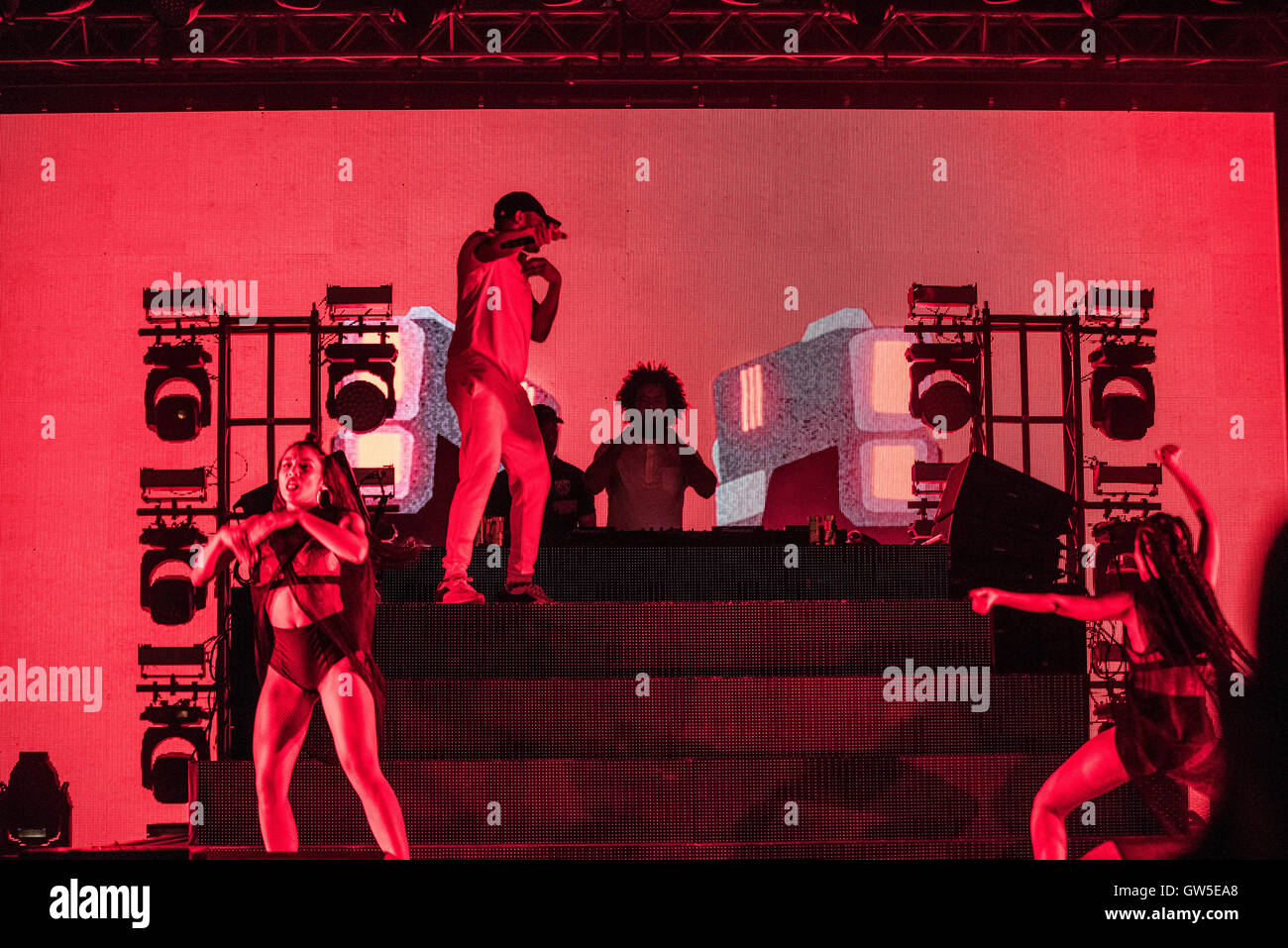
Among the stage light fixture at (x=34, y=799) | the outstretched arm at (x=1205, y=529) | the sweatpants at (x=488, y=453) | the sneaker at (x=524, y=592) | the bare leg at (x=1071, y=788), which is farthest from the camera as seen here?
the stage light fixture at (x=34, y=799)

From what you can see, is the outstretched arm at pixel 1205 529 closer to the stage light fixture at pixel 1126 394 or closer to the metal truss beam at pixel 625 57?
the stage light fixture at pixel 1126 394

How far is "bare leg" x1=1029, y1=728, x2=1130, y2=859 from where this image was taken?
12.6 ft

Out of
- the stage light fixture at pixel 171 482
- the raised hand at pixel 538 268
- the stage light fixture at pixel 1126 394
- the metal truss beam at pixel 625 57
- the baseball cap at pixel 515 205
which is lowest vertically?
the stage light fixture at pixel 171 482

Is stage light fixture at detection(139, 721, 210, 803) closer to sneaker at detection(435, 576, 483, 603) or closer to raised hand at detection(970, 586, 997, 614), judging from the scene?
sneaker at detection(435, 576, 483, 603)

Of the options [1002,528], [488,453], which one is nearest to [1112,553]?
[1002,528]

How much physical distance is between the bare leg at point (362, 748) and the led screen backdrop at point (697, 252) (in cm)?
310

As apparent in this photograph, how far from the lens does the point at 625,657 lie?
443 cm

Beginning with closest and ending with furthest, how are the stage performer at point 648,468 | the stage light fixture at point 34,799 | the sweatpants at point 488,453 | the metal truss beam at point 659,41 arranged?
the sweatpants at point 488,453
the stage light fixture at point 34,799
the stage performer at point 648,468
the metal truss beam at point 659,41

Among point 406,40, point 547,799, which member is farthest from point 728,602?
point 406,40

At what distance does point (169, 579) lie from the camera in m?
6.17

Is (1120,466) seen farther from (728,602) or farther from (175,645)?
(175,645)

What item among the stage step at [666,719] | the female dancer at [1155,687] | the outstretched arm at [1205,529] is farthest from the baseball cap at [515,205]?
the outstretched arm at [1205,529]

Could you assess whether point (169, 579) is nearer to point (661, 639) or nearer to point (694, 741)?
point (661, 639)

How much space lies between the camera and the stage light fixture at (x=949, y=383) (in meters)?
6.58
